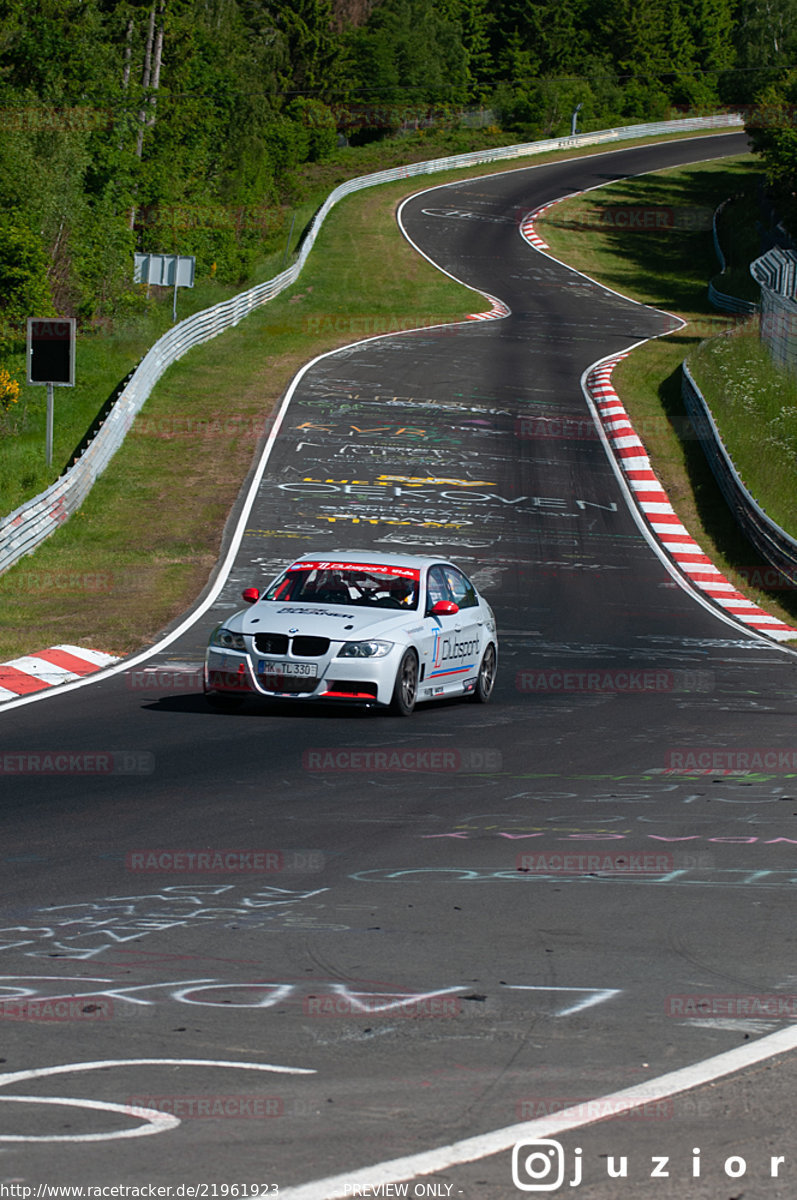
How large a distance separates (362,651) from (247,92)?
75.1m

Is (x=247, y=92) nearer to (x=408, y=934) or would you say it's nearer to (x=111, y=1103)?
(x=408, y=934)

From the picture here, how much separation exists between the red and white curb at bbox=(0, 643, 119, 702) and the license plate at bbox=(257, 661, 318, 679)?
2.61 m

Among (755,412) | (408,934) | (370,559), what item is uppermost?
(408,934)

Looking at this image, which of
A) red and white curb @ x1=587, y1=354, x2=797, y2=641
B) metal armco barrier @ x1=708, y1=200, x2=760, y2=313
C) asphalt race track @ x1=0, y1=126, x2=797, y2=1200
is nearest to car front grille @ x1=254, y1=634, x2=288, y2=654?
asphalt race track @ x1=0, y1=126, x2=797, y2=1200

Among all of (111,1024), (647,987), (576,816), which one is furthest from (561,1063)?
(576,816)

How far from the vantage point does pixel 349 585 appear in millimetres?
14844

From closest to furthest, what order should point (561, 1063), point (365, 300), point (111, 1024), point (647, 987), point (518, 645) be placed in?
point (561, 1063) < point (111, 1024) < point (647, 987) < point (518, 645) < point (365, 300)

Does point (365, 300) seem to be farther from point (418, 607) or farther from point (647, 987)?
point (647, 987)

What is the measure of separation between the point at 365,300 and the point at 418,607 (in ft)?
142

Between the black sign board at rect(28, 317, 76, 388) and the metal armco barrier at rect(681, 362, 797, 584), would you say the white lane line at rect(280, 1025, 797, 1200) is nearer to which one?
the metal armco barrier at rect(681, 362, 797, 584)

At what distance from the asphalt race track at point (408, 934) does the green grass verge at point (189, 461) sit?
2734mm

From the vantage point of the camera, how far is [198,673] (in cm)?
1606
